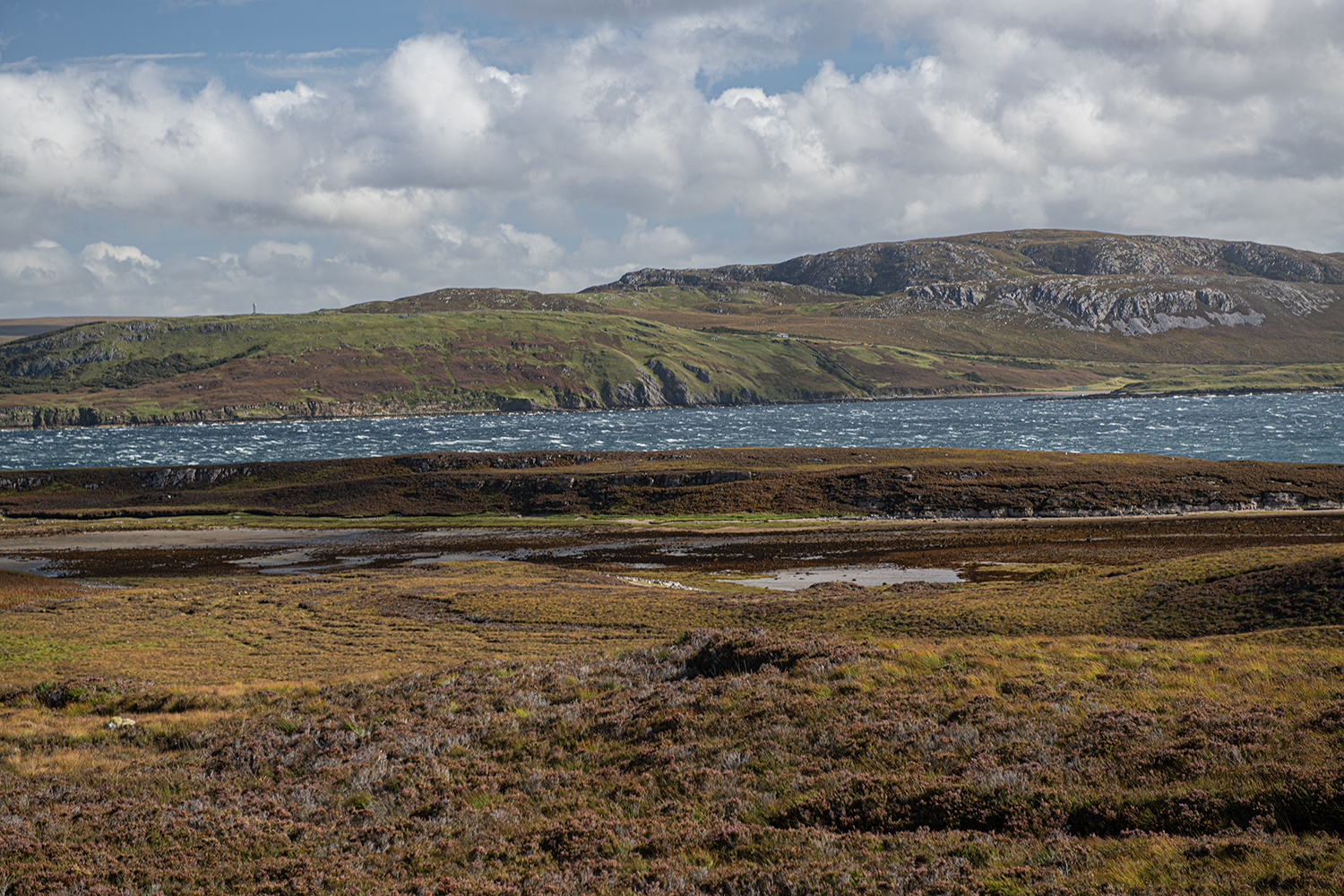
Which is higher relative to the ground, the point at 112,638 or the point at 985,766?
the point at 985,766

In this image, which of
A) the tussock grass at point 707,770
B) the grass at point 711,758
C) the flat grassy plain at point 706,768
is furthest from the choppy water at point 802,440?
the tussock grass at point 707,770

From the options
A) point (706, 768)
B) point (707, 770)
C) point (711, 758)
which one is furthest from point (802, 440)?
point (707, 770)

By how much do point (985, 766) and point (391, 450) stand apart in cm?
14926

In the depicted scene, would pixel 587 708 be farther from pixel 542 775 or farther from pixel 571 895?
pixel 571 895

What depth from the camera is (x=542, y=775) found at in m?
14.2

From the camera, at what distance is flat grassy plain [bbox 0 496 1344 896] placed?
10.0m

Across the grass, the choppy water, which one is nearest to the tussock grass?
the grass

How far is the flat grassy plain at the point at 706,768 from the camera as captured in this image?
1002cm

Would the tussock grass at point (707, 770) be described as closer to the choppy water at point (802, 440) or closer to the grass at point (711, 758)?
the grass at point (711, 758)

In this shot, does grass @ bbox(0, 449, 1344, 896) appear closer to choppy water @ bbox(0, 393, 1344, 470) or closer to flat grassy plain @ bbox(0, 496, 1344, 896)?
flat grassy plain @ bbox(0, 496, 1344, 896)

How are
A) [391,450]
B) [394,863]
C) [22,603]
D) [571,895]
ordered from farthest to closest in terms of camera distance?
[391,450] → [22,603] → [394,863] → [571,895]

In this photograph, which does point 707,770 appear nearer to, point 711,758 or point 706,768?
point 706,768

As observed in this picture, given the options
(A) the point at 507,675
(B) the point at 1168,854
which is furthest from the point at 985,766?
(A) the point at 507,675

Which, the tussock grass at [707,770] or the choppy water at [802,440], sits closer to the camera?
the tussock grass at [707,770]
